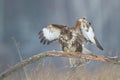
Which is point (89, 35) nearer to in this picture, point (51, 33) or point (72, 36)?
point (72, 36)

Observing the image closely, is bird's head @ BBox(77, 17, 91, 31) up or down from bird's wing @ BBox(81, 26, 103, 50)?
up

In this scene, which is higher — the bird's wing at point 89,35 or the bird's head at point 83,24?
the bird's head at point 83,24

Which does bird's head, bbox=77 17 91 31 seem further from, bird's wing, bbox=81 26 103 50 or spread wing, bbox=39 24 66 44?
spread wing, bbox=39 24 66 44

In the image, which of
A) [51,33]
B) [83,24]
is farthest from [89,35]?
[51,33]

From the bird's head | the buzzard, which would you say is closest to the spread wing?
the buzzard

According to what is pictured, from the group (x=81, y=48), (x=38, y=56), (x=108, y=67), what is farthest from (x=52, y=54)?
(x=108, y=67)

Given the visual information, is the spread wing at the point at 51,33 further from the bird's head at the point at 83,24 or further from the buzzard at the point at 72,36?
the bird's head at the point at 83,24

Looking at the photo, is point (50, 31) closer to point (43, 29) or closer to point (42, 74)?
point (43, 29)

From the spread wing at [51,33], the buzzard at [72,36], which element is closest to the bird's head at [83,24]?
the buzzard at [72,36]
